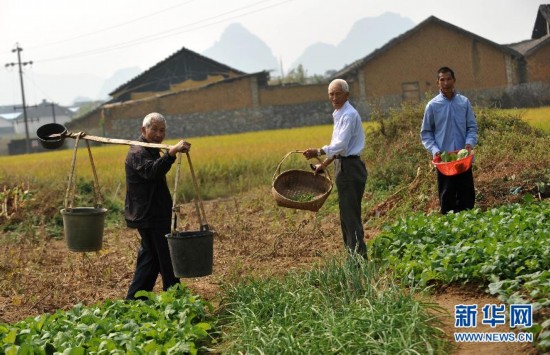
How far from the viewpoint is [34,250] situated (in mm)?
10141

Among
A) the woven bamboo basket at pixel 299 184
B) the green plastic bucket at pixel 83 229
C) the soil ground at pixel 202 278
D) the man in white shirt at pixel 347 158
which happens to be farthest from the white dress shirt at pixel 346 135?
the green plastic bucket at pixel 83 229

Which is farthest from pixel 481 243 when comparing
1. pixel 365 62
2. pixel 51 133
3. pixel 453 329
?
pixel 365 62

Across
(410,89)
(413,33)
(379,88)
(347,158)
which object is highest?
(413,33)

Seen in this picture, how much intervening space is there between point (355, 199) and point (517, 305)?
236 centimetres

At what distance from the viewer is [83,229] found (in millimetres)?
6766

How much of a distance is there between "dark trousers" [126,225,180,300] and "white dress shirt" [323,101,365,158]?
1.56 metres

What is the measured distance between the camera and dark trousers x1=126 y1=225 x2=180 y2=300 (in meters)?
6.45

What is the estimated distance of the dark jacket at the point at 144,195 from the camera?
6391mm

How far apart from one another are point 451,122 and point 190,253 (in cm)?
313

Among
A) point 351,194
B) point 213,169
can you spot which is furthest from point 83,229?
→ point 213,169

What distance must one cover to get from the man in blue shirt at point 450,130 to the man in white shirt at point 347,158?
1060mm

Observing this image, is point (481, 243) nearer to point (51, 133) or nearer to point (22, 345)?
point (22, 345)

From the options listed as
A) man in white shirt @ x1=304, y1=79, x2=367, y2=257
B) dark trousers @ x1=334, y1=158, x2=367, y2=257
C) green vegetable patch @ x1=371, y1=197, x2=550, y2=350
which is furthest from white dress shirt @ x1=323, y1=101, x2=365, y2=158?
green vegetable patch @ x1=371, y1=197, x2=550, y2=350

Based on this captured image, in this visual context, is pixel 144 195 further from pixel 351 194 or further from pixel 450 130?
pixel 450 130
